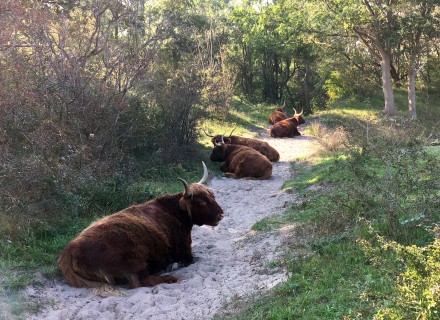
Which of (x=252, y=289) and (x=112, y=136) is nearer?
(x=252, y=289)

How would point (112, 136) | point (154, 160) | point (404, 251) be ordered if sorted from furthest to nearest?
point (154, 160), point (112, 136), point (404, 251)

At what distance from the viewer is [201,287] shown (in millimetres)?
5629

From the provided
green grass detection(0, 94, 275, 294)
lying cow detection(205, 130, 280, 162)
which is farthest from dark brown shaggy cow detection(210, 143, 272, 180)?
green grass detection(0, 94, 275, 294)

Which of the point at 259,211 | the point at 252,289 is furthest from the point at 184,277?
the point at 259,211

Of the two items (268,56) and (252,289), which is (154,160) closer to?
(252,289)

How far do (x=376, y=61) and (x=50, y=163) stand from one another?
70.1ft

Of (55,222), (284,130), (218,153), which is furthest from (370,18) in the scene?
(55,222)

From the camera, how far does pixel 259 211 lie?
9070mm

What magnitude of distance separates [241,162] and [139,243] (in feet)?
22.5

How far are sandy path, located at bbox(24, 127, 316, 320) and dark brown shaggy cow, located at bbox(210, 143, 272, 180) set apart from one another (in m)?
3.71

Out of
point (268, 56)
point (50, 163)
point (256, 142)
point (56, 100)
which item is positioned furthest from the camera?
point (268, 56)

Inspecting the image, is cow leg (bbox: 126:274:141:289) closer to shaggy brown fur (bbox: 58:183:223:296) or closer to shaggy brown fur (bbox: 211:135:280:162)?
shaggy brown fur (bbox: 58:183:223:296)

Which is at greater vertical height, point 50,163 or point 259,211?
point 50,163

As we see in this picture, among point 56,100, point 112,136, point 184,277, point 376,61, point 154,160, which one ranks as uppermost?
point 376,61
